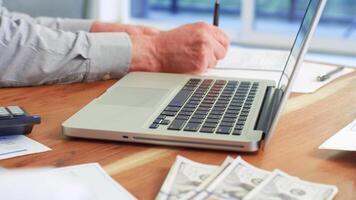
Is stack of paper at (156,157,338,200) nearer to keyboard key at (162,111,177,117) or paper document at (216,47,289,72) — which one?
keyboard key at (162,111,177,117)

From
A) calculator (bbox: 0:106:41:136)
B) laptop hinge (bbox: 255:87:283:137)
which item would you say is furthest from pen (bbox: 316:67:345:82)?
calculator (bbox: 0:106:41:136)

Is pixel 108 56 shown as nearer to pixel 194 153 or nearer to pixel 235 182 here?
pixel 194 153

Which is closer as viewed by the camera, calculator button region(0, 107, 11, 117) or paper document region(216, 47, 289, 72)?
calculator button region(0, 107, 11, 117)

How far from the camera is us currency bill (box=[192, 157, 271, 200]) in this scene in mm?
636

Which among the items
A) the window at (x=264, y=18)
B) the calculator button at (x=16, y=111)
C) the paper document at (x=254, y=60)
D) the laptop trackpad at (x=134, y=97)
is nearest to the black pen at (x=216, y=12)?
the paper document at (x=254, y=60)

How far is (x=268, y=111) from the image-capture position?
0.86m

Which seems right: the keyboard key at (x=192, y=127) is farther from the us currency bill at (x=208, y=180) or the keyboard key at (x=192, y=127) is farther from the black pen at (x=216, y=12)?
the black pen at (x=216, y=12)

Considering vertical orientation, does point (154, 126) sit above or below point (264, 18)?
above

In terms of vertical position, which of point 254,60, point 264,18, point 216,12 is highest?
point 216,12

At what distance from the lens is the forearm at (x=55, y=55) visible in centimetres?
112

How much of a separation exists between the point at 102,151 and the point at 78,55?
40 centimetres

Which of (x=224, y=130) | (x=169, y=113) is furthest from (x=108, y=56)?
(x=224, y=130)

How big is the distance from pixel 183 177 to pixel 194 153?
10 centimetres

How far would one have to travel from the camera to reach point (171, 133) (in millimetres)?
811
